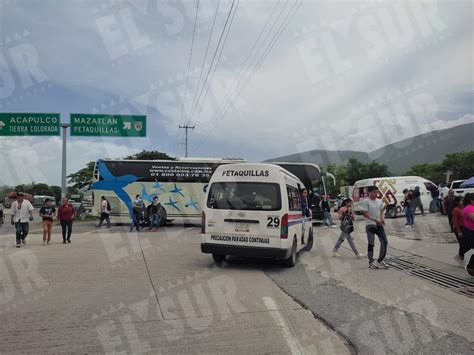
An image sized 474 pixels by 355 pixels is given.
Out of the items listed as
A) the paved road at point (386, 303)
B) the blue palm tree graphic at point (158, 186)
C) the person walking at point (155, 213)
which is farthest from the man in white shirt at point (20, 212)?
the blue palm tree graphic at point (158, 186)

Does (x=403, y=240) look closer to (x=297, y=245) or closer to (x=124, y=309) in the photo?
(x=297, y=245)

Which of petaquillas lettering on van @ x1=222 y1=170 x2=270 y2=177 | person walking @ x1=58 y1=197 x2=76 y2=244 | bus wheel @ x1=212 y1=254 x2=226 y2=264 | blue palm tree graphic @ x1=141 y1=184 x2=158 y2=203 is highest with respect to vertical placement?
blue palm tree graphic @ x1=141 y1=184 x2=158 y2=203

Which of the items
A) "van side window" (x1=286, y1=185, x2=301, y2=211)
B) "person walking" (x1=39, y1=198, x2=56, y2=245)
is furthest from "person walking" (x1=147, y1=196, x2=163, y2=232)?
"van side window" (x1=286, y1=185, x2=301, y2=211)

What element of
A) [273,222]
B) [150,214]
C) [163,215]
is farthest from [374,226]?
[163,215]

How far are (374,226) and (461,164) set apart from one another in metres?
85.4

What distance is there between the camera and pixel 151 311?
231 inches

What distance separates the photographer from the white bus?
2333 centimetres

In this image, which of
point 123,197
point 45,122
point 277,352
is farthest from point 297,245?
point 45,122

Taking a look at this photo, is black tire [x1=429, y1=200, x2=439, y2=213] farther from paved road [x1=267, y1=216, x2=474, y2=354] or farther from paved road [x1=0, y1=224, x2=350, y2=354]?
paved road [x1=0, y1=224, x2=350, y2=354]

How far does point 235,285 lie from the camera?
7.66 m

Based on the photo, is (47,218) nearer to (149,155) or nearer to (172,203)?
(172,203)

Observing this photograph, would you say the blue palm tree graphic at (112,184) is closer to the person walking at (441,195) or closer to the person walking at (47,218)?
the person walking at (47,218)

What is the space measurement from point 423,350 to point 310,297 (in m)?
2.34

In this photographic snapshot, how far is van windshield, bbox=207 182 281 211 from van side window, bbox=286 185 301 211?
0.52m
